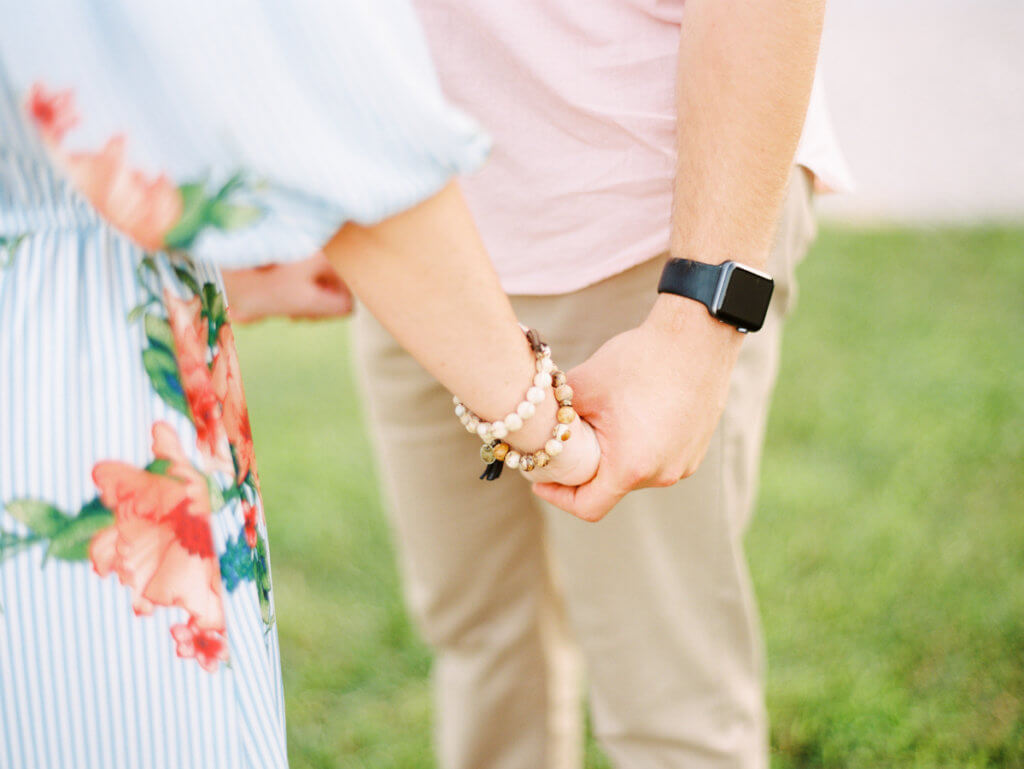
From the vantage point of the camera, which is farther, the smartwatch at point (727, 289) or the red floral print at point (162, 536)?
the smartwatch at point (727, 289)

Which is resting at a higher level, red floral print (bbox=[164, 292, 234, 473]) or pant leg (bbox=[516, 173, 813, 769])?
red floral print (bbox=[164, 292, 234, 473])

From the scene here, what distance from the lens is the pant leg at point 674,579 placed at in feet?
3.82

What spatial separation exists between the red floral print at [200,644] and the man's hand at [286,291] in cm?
72

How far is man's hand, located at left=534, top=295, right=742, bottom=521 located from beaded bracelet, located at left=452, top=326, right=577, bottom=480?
60 mm

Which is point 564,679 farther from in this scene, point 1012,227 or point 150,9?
point 1012,227

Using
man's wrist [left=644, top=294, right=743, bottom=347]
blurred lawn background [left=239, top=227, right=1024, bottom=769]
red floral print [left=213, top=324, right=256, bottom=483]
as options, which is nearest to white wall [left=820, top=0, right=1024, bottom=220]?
blurred lawn background [left=239, top=227, right=1024, bottom=769]

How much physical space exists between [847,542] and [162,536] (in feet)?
6.39

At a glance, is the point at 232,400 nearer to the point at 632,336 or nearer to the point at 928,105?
the point at 632,336

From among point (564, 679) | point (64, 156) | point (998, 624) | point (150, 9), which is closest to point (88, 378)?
point (64, 156)

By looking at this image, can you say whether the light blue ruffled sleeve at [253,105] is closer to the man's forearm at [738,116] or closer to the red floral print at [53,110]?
the red floral print at [53,110]

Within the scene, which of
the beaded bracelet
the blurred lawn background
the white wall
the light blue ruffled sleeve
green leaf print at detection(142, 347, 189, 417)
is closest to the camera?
the light blue ruffled sleeve

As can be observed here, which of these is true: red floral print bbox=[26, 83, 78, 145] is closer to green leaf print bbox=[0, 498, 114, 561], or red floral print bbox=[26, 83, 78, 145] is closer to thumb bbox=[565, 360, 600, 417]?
green leaf print bbox=[0, 498, 114, 561]

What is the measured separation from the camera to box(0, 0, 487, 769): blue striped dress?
637mm

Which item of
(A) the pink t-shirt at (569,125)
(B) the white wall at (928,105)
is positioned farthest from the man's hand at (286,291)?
(B) the white wall at (928,105)
